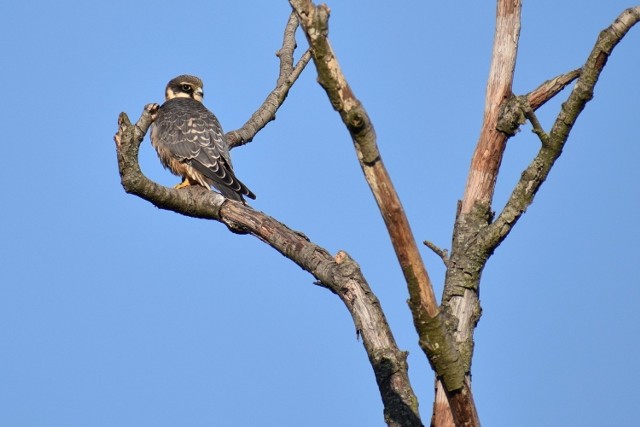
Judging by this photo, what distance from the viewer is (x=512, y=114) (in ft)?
17.1

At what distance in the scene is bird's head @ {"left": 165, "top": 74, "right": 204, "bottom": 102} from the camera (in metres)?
9.60

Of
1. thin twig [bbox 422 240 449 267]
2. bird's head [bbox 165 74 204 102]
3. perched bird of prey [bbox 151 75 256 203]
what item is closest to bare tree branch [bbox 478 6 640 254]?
thin twig [bbox 422 240 449 267]

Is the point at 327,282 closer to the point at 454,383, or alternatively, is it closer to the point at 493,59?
the point at 454,383

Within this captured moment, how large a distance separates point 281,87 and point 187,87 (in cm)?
252

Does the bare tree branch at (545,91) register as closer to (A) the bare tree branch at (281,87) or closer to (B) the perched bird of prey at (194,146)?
(A) the bare tree branch at (281,87)

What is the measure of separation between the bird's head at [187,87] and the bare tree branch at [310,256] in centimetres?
360

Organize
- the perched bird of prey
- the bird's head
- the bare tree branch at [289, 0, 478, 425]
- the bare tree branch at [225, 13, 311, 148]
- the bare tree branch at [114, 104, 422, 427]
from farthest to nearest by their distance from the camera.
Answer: the bird's head
the perched bird of prey
the bare tree branch at [225, 13, 311, 148]
the bare tree branch at [114, 104, 422, 427]
the bare tree branch at [289, 0, 478, 425]

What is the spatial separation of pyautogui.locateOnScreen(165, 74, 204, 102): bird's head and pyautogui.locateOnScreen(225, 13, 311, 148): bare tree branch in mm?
2164

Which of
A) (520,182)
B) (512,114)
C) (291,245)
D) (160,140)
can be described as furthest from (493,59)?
(160,140)

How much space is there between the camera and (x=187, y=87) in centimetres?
965

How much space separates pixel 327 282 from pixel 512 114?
5.30 ft

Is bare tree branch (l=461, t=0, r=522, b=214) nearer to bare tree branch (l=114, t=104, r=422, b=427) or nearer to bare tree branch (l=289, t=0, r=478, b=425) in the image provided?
bare tree branch (l=114, t=104, r=422, b=427)

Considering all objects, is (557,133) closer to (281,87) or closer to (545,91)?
(545,91)

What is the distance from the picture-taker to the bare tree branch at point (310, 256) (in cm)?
448
